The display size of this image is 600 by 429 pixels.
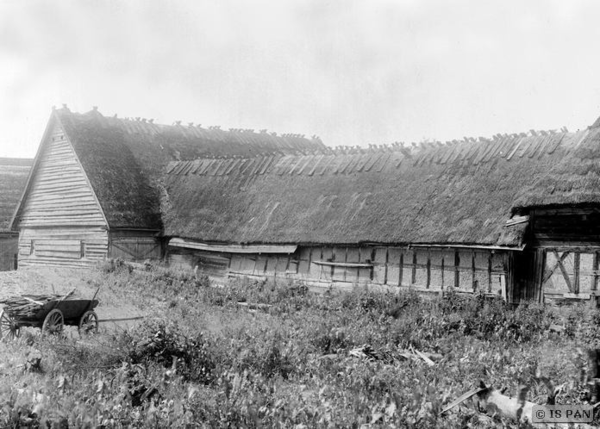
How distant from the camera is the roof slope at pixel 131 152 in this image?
2498 cm

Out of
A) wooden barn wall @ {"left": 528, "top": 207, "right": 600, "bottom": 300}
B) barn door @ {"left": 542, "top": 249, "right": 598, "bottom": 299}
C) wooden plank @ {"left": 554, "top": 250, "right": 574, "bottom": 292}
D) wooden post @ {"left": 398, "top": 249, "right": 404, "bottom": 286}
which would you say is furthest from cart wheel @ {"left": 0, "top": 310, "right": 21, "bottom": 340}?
wooden plank @ {"left": 554, "top": 250, "right": 574, "bottom": 292}

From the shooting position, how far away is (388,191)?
21.3 m

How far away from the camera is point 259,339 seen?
35.0ft

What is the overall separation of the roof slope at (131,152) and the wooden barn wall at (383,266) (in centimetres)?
425

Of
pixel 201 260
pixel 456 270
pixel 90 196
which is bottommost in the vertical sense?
pixel 456 270

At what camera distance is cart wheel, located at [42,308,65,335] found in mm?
11277

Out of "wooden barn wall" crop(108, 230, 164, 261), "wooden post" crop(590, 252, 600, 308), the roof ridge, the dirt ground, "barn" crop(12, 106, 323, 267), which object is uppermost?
the roof ridge

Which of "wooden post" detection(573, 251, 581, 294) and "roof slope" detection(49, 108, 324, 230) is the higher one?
"roof slope" detection(49, 108, 324, 230)

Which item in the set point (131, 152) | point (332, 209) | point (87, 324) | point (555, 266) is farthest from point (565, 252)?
point (131, 152)

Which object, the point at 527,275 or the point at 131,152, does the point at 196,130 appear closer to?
the point at 131,152

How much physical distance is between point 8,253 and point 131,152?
9.92 meters

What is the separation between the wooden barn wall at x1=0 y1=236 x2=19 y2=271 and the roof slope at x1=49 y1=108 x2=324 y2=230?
29.0 feet

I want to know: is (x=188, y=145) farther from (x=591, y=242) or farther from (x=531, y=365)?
(x=531, y=365)

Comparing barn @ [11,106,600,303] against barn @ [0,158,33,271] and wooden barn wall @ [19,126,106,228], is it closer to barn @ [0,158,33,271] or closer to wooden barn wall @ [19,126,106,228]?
wooden barn wall @ [19,126,106,228]
